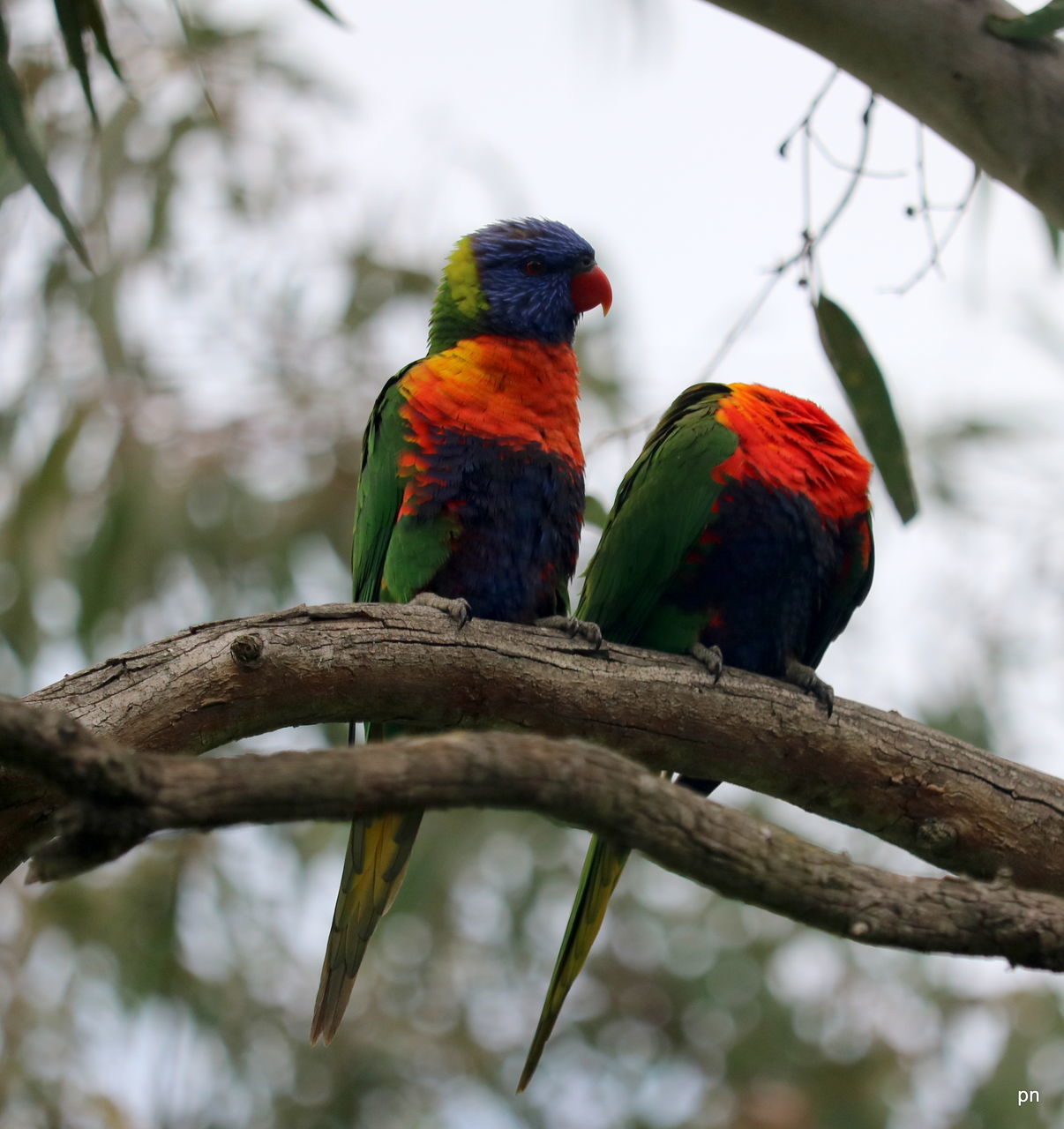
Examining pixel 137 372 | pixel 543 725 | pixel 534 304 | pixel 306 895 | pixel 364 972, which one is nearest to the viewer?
pixel 543 725

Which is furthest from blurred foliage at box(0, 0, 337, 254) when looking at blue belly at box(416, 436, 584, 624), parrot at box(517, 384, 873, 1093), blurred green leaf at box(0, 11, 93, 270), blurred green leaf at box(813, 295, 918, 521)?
blurred green leaf at box(813, 295, 918, 521)

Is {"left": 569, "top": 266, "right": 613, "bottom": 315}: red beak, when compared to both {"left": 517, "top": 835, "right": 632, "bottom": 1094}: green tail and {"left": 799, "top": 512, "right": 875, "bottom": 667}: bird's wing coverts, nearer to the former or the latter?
{"left": 799, "top": 512, "right": 875, "bottom": 667}: bird's wing coverts

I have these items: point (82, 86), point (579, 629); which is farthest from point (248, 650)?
point (82, 86)

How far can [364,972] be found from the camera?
5.98 meters

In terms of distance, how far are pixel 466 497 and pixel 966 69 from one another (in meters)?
1.36

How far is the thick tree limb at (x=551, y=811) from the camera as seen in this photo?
1231 millimetres

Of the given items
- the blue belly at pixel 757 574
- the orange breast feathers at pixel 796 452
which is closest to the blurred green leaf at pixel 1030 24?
the orange breast feathers at pixel 796 452

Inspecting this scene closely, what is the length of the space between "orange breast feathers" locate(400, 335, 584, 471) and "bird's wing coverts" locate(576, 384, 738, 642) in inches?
8.6

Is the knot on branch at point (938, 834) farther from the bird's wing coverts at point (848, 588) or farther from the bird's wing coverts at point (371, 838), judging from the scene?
the bird's wing coverts at point (371, 838)

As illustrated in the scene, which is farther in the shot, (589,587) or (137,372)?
(137,372)

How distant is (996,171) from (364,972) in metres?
4.93

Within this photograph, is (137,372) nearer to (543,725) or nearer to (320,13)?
(320,13)

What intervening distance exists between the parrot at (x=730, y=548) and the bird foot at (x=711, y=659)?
0.30ft

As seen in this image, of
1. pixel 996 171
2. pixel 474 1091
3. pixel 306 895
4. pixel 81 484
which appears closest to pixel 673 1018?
pixel 474 1091
